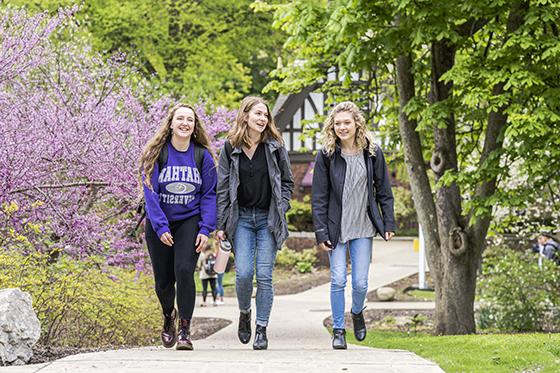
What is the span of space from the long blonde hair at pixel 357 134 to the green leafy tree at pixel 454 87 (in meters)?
3.14

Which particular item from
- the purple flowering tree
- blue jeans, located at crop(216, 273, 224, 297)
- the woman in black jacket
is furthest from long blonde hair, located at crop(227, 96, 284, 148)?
blue jeans, located at crop(216, 273, 224, 297)

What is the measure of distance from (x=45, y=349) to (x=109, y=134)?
4002 mm

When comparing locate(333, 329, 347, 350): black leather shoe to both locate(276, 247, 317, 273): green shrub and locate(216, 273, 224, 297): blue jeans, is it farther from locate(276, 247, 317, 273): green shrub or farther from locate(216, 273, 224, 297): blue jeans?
locate(276, 247, 317, 273): green shrub

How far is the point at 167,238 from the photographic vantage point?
778cm

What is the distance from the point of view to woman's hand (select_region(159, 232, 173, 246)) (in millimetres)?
7765

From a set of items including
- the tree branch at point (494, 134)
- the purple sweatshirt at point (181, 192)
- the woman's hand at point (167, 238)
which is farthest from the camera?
the tree branch at point (494, 134)

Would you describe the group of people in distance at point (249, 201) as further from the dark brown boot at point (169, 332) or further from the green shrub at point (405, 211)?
the green shrub at point (405, 211)

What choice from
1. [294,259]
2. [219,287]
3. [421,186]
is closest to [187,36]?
[294,259]

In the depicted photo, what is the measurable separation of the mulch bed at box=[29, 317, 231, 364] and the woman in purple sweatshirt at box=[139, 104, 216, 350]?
2.70ft

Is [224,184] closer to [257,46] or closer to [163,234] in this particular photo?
[163,234]

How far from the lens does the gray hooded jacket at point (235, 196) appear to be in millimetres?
7980

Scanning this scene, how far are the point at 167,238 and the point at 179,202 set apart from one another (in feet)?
0.99

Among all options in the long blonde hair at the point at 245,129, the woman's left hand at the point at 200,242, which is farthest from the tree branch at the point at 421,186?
the woman's left hand at the point at 200,242

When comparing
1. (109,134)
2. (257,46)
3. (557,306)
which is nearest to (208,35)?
(257,46)
